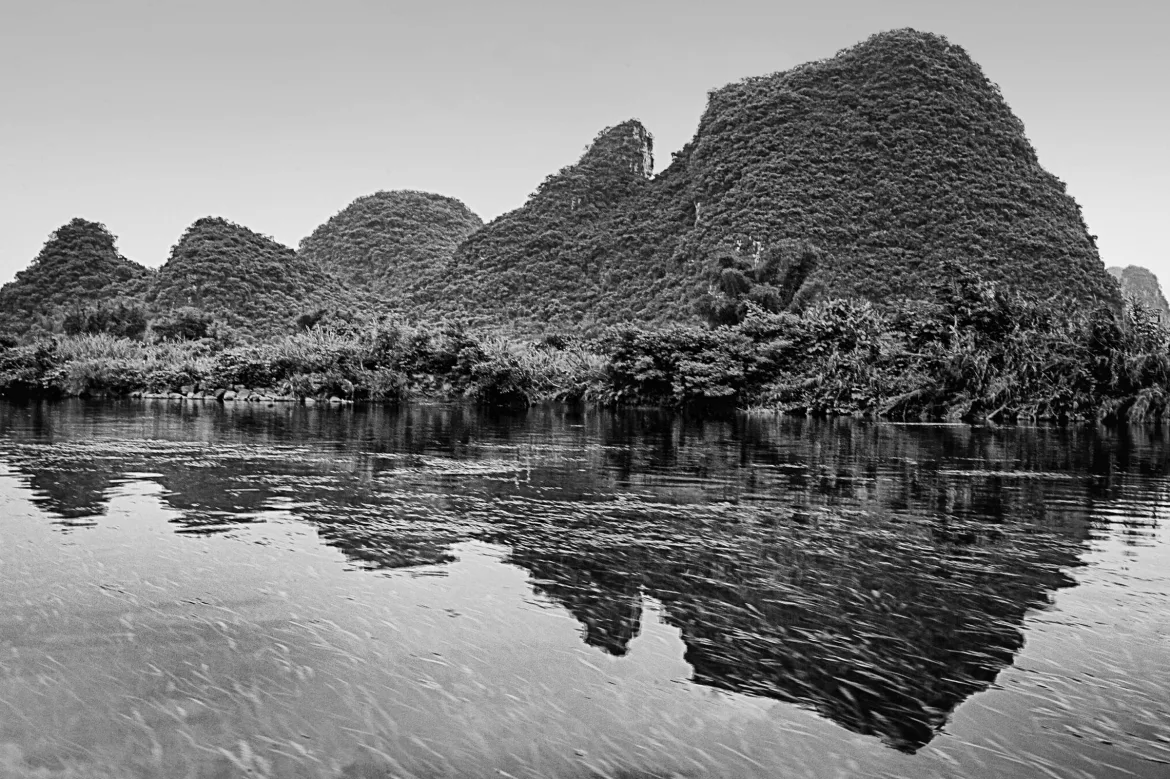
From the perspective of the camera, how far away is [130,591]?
5168 mm

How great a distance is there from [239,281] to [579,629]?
274 feet

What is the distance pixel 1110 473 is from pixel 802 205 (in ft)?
230

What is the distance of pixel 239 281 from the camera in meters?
80.9

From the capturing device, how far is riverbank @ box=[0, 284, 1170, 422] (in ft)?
76.9

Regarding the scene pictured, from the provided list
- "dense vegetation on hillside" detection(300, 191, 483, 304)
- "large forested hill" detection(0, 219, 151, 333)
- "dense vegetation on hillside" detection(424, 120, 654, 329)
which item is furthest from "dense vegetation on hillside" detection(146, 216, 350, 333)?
"dense vegetation on hillside" detection(300, 191, 483, 304)

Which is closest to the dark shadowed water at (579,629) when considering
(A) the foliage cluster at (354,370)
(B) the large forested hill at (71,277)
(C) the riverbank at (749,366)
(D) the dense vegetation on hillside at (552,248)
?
(C) the riverbank at (749,366)

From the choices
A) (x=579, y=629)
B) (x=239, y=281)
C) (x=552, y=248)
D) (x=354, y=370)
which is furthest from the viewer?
(x=552, y=248)

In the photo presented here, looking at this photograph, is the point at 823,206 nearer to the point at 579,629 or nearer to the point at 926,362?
the point at 926,362

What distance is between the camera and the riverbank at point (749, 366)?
76.9ft

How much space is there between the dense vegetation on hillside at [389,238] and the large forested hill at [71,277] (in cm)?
2870

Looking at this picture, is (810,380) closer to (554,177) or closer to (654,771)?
(654,771)

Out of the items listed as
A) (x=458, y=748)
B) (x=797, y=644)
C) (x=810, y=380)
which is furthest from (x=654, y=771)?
(x=810, y=380)

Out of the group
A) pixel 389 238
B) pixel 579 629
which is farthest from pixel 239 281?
pixel 579 629

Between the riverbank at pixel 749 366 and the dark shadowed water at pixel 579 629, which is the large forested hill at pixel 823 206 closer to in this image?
the riverbank at pixel 749 366
